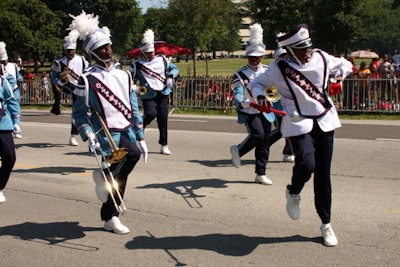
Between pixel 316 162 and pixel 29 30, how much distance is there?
168 ft

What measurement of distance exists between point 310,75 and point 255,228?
1.65 metres

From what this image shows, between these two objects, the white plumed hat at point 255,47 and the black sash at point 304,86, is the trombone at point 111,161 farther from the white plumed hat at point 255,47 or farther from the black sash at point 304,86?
the white plumed hat at point 255,47

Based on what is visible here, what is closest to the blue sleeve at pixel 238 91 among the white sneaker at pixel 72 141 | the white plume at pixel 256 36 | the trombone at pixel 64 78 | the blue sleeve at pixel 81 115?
the white plume at pixel 256 36

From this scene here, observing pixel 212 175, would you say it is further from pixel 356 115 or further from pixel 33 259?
pixel 356 115

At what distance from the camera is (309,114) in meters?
5.31

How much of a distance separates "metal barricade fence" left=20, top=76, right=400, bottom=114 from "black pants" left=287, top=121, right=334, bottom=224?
37.6ft

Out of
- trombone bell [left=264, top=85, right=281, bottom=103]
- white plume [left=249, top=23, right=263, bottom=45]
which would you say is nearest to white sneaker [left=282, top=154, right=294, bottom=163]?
white plume [left=249, top=23, right=263, bottom=45]

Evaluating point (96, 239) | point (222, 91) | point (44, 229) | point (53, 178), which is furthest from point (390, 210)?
point (222, 91)

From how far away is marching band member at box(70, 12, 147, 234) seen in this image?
5.61 metres

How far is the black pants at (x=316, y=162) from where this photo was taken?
522cm

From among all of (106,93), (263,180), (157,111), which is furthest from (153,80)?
(106,93)

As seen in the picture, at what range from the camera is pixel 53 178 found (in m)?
8.72

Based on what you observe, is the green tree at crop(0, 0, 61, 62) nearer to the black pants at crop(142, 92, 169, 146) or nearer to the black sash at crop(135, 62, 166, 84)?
the black sash at crop(135, 62, 166, 84)

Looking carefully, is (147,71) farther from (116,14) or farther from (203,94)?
(116,14)
